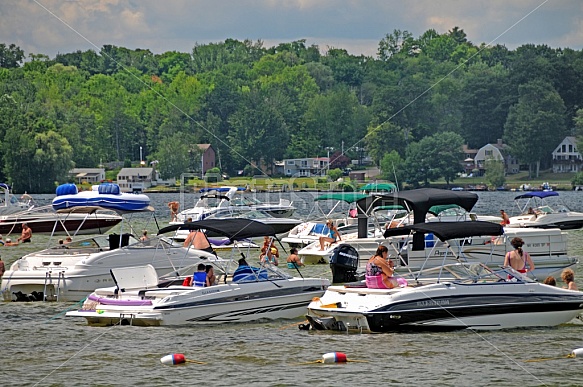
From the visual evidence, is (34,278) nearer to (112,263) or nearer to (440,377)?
(112,263)

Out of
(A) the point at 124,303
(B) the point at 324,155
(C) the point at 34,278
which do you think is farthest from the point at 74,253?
(B) the point at 324,155

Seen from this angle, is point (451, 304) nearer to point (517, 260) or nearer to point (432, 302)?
point (432, 302)

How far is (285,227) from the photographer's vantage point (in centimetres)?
5222

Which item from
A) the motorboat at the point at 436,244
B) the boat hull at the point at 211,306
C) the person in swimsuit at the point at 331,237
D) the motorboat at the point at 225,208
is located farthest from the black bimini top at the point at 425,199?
the motorboat at the point at 225,208

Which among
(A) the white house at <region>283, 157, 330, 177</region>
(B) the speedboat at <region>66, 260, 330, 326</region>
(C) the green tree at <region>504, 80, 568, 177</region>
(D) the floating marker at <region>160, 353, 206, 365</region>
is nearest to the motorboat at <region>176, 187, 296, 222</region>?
(B) the speedboat at <region>66, 260, 330, 326</region>

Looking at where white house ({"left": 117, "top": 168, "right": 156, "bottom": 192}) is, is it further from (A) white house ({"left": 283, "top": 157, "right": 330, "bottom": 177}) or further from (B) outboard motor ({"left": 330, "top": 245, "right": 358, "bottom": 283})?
(B) outboard motor ({"left": 330, "top": 245, "right": 358, "bottom": 283})

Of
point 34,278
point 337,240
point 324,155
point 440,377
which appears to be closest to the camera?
point 440,377

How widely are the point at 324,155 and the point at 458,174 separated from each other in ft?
86.5

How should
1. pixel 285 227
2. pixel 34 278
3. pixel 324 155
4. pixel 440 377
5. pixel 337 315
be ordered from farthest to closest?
pixel 324 155, pixel 285 227, pixel 34 278, pixel 337 315, pixel 440 377

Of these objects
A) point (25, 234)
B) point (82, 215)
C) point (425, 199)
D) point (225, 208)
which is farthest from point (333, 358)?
point (225, 208)

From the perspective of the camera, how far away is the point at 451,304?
2311cm

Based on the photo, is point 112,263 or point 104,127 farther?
point 104,127

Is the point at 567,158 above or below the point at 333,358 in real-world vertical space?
above

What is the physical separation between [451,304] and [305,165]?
147 metres
